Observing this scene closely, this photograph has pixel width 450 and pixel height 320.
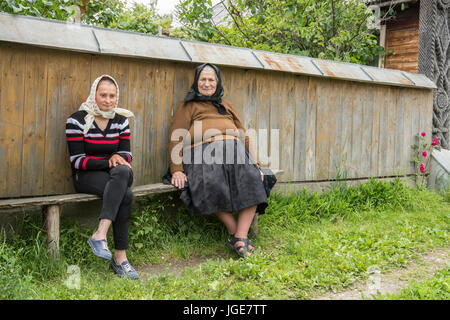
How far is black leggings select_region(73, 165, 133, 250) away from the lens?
3.03 meters

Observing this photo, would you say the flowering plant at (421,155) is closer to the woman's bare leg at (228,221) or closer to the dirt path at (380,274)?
the dirt path at (380,274)

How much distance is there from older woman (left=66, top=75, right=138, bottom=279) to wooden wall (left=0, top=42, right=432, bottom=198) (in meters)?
0.26

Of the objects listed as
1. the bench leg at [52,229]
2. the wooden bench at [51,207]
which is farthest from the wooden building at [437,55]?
the bench leg at [52,229]

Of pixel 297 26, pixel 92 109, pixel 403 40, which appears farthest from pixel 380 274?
pixel 403 40

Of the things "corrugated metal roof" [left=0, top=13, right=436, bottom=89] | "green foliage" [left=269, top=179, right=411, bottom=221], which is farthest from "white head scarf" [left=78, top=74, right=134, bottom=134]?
"green foliage" [left=269, top=179, right=411, bottom=221]

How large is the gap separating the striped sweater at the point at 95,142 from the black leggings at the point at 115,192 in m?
0.09

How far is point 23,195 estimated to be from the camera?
10.7 feet

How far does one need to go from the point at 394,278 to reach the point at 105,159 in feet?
7.83

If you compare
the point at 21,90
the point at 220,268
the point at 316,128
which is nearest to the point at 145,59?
the point at 21,90

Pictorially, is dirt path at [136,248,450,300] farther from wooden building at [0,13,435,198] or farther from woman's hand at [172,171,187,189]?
wooden building at [0,13,435,198]

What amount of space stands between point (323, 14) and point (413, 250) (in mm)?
5037

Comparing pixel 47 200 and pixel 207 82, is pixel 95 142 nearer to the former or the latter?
pixel 47 200

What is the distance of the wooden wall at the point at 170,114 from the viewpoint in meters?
3.22

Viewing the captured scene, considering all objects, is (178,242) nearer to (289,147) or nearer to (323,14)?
(289,147)
